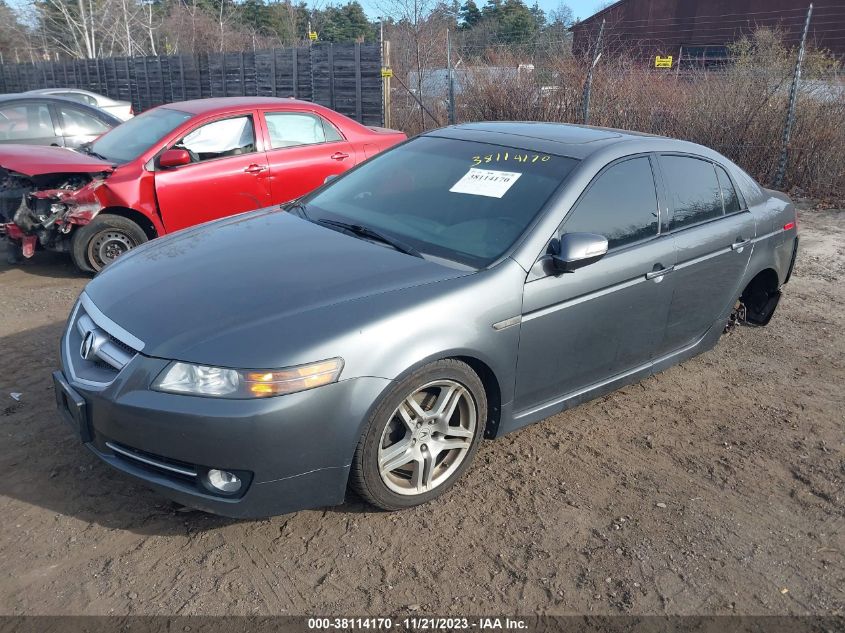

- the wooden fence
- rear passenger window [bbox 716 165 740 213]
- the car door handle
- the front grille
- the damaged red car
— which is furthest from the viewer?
the wooden fence

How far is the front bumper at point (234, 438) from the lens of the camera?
254 cm

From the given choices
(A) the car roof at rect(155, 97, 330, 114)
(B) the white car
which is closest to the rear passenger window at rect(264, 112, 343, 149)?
(A) the car roof at rect(155, 97, 330, 114)

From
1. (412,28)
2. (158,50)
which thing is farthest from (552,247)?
(158,50)

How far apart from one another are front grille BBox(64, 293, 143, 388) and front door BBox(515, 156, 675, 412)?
5.78ft

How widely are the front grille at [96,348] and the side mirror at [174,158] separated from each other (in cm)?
324

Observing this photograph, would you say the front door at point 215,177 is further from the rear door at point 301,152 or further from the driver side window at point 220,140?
the rear door at point 301,152

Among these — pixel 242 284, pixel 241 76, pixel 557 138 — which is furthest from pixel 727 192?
pixel 241 76

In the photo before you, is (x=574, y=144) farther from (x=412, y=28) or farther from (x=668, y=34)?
(x=668, y=34)

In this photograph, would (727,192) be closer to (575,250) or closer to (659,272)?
(659,272)

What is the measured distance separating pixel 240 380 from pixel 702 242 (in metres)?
2.93

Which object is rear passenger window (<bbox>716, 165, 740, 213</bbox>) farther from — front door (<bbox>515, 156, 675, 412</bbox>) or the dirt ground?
the dirt ground

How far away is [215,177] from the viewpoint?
641 cm

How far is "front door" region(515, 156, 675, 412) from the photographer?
3.32 m

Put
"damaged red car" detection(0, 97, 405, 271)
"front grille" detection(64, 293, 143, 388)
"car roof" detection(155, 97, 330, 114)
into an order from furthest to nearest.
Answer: "car roof" detection(155, 97, 330, 114) < "damaged red car" detection(0, 97, 405, 271) < "front grille" detection(64, 293, 143, 388)
